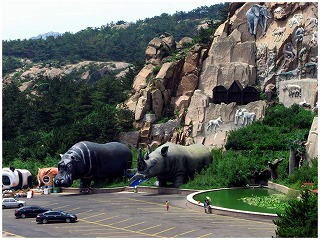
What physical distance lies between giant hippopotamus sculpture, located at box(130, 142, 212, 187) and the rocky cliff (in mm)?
7475

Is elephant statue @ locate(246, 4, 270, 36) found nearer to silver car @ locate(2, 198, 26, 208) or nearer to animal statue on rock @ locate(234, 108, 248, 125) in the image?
animal statue on rock @ locate(234, 108, 248, 125)

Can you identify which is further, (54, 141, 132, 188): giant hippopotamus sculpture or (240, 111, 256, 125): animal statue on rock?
(240, 111, 256, 125): animal statue on rock

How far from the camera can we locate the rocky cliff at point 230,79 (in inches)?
2539

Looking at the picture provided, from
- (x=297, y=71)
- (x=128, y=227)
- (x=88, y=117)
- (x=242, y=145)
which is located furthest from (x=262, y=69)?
(x=128, y=227)

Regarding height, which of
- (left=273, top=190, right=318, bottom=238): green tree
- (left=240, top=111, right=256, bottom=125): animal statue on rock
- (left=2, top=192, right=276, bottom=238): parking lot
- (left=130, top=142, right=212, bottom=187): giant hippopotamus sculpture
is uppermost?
(left=240, top=111, right=256, bottom=125): animal statue on rock

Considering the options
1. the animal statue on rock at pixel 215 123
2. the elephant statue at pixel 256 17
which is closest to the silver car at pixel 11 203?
the animal statue on rock at pixel 215 123

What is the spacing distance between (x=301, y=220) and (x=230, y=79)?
39726 millimetres

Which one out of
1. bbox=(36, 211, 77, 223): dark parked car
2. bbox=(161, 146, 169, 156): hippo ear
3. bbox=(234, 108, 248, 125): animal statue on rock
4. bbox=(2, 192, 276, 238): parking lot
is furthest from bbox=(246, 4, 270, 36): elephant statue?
bbox=(36, 211, 77, 223): dark parked car

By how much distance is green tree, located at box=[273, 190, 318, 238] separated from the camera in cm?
2773

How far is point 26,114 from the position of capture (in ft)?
251

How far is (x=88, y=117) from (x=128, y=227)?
33.8m

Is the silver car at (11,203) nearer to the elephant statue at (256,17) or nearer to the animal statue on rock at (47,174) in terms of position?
the animal statue on rock at (47,174)

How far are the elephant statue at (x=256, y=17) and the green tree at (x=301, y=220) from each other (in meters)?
41.6

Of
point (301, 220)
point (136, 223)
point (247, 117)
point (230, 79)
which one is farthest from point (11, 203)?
point (230, 79)
